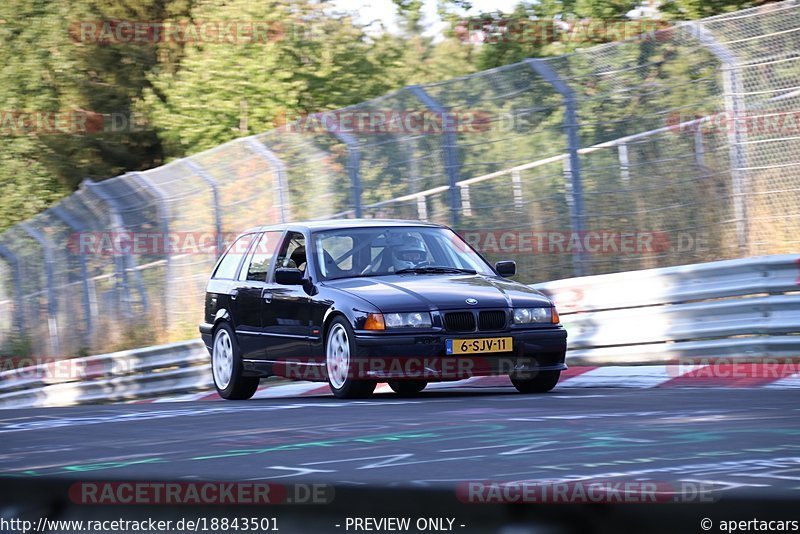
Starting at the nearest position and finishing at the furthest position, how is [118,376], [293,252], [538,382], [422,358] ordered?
[422,358] < [538,382] < [293,252] < [118,376]

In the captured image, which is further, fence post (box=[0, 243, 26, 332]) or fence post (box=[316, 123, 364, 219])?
fence post (box=[0, 243, 26, 332])

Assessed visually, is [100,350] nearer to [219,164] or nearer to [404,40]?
[219,164]

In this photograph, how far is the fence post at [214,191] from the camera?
62.0ft

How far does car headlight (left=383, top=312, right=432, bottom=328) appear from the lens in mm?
10281

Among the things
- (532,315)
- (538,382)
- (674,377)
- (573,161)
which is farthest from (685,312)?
(573,161)

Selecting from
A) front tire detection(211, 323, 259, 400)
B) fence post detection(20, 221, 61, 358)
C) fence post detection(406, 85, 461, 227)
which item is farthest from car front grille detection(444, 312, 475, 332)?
fence post detection(20, 221, 61, 358)

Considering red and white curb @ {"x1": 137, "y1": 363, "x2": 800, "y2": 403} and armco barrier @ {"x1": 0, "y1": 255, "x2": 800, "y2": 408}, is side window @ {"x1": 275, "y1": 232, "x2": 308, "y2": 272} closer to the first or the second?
red and white curb @ {"x1": 137, "y1": 363, "x2": 800, "y2": 403}

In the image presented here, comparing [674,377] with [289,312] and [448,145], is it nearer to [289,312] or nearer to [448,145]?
[289,312]

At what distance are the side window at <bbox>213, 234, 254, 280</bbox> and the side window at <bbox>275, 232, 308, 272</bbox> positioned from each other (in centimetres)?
78

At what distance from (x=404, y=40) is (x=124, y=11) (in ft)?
34.0

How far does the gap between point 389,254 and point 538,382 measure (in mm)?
1706

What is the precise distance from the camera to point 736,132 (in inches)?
511

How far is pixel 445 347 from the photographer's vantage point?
10305mm

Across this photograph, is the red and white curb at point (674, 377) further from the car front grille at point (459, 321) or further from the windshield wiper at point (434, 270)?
the car front grille at point (459, 321)
